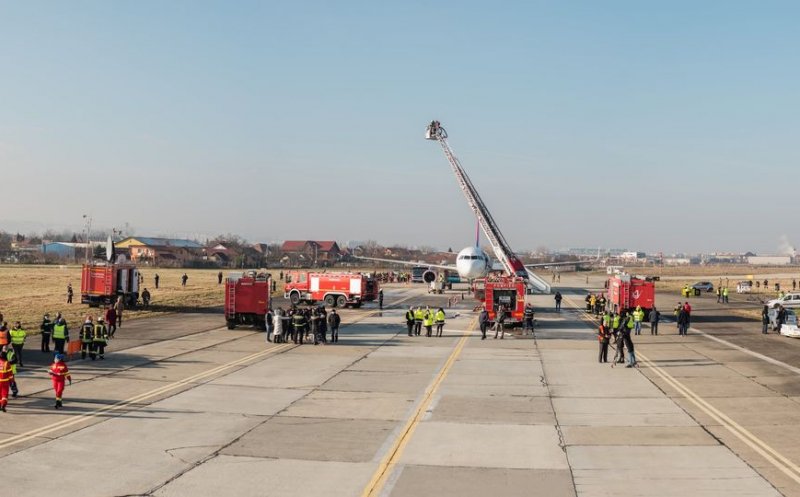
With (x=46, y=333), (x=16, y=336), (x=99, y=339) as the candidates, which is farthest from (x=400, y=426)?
(x=46, y=333)

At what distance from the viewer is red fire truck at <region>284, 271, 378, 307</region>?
50.8 metres

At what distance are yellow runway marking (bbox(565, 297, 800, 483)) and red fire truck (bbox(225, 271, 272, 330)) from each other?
18.3 meters

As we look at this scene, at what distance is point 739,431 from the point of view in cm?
1536

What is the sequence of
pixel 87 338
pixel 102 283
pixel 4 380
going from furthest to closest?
1. pixel 102 283
2. pixel 87 338
3. pixel 4 380

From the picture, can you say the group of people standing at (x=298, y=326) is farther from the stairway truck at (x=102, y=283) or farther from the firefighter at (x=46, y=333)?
the stairway truck at (x=102, y=283)

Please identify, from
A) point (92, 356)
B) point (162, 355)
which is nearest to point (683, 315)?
point (162, 355)

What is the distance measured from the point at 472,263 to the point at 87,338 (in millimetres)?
39836

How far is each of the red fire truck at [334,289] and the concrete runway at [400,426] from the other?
22769mm

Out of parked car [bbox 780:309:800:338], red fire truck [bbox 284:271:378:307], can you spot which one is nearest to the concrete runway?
parked car [bbox 780:309:800:338]

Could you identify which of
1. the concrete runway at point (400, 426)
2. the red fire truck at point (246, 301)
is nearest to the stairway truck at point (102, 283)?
the red fire truck at point (246, 301)

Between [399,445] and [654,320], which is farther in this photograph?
[654,320]

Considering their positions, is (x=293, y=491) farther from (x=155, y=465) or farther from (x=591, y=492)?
(x=591, y=492)

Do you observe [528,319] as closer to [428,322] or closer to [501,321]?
[501,321]

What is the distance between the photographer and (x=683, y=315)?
118 feet
